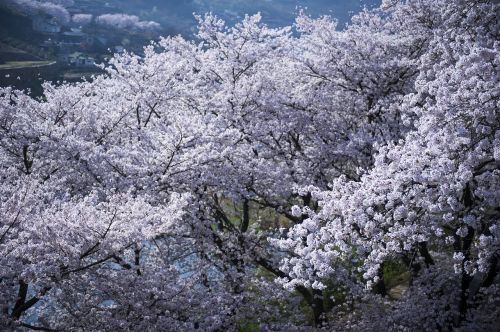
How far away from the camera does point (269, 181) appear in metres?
12.3

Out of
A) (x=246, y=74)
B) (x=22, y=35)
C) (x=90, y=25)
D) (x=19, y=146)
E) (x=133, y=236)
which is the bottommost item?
(x=133, y=236)

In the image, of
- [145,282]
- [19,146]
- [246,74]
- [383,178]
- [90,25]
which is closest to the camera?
[383,178]

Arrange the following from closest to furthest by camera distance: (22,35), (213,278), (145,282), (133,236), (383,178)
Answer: (383,178), (133,236), (145,282), (213,278), (22,35)

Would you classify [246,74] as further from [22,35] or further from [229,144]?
[22,35]

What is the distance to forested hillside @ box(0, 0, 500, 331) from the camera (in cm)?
579

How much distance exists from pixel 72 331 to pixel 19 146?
5.34 meters

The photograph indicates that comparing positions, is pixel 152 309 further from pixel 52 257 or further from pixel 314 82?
pixel 314 82

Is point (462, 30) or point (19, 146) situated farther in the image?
point (19, 146)

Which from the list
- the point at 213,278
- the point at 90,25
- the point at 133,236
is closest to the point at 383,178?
the point at 133,236

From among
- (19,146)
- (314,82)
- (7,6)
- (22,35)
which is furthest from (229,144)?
(7,6)

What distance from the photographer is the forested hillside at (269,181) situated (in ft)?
19.0

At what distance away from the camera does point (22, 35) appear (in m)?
54.8

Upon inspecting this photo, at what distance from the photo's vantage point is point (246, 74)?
1484 centimetres

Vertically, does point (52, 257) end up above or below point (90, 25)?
below
